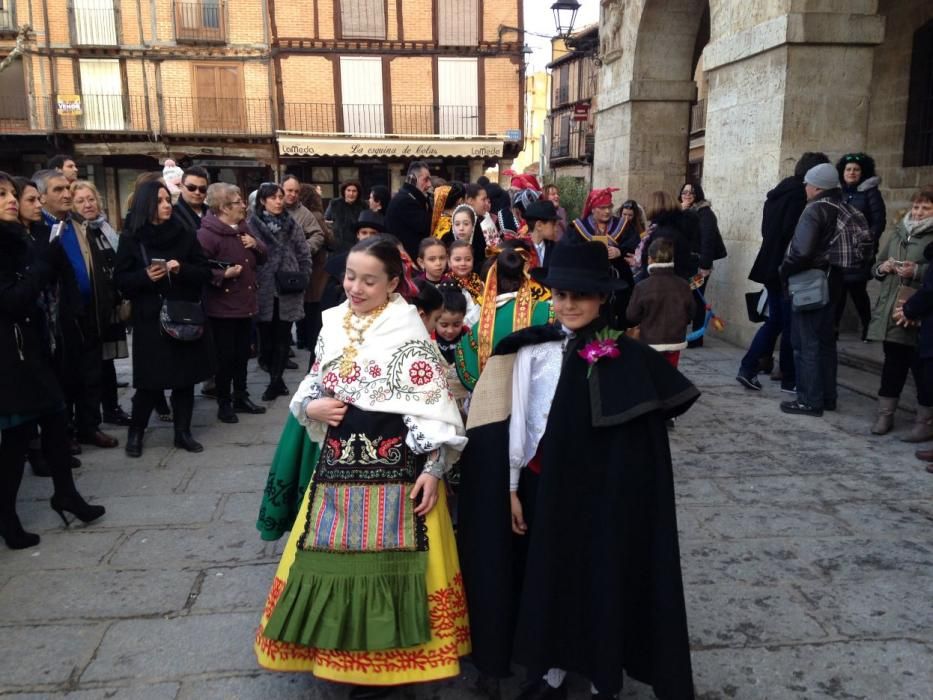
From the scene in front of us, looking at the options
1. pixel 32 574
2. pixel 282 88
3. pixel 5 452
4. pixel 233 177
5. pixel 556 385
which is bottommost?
pixel 32 574

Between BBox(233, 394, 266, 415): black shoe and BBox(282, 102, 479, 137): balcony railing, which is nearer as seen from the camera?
BBox(233, 394, 266, 415): black shoe

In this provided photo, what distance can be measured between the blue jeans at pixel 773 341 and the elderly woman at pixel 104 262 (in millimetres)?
5098

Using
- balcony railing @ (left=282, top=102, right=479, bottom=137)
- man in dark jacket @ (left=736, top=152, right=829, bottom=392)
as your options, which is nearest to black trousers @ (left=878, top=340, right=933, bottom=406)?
man in dark jacket @ (left=736, top=152, right=829, bottom=392)

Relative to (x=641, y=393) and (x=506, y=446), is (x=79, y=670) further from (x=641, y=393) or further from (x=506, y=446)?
(x=641, y=393)

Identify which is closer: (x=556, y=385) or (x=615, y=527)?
(x=615, y=527)

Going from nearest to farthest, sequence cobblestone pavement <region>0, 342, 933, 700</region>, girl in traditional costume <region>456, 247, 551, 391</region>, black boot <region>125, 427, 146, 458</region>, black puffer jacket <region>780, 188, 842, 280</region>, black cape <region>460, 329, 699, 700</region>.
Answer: black cape <region>460, 329, 699, 700</region>
cobblestone pavement <region>0, 342, 933, 700</region>
girl in traditional costume <region>456, 247, 551, 391</region>
black boot <region>125, 427, 146, 458</region>
black puffer jacket <region>780, 188, 842, 280</region>

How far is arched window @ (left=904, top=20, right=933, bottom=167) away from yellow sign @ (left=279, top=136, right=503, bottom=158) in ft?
60.6

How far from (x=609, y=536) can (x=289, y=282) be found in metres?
4.78

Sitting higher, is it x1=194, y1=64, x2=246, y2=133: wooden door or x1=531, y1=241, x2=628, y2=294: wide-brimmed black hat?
x1=194, y1=64, x2=246, y2=133: wooden door

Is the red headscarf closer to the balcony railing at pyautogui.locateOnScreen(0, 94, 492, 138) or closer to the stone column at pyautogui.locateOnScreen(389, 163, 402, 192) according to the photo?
the balcony railing at pyautogui.locateOnScreen(0, 94, 492, 138)

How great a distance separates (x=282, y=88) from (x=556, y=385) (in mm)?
Answer: 27149

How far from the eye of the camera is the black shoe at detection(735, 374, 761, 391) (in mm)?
6691

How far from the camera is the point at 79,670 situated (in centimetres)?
279

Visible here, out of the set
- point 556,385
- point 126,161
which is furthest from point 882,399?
point 126,161
